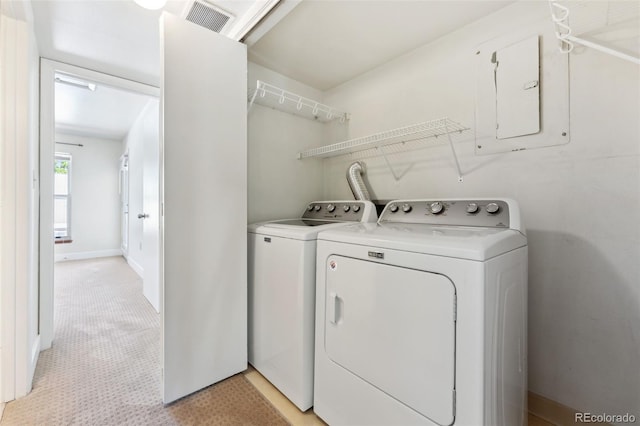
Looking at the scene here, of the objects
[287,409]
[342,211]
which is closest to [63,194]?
[342,211]

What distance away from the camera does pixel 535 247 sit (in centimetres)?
140

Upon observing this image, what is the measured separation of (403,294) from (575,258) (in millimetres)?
989

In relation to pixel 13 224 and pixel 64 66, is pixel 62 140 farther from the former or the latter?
pixel 13 224

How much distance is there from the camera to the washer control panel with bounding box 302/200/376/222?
1.77 m

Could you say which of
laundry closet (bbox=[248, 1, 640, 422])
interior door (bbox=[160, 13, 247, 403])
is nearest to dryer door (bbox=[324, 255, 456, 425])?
interior door (bbox=[160, 13, 247, 403])

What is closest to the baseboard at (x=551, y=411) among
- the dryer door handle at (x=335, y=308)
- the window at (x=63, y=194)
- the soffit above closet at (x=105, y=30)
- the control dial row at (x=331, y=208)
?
the dryer door handle at (x=335, y=308)

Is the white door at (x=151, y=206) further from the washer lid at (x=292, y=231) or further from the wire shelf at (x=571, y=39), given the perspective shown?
the wire shelf at (x=571, y=39)

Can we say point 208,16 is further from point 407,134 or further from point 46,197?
point 46,197

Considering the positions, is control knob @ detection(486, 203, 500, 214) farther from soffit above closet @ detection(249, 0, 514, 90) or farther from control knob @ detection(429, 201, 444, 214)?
soffit above closet @ detection(249, 0, 514, 90)

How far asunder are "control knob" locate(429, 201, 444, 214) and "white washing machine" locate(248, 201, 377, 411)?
397mm

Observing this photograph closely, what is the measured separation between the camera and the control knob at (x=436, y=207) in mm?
1465

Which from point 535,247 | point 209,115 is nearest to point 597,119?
point 535,247

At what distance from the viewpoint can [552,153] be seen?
4.42 ft

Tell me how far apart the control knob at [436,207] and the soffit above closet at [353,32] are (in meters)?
1.12
